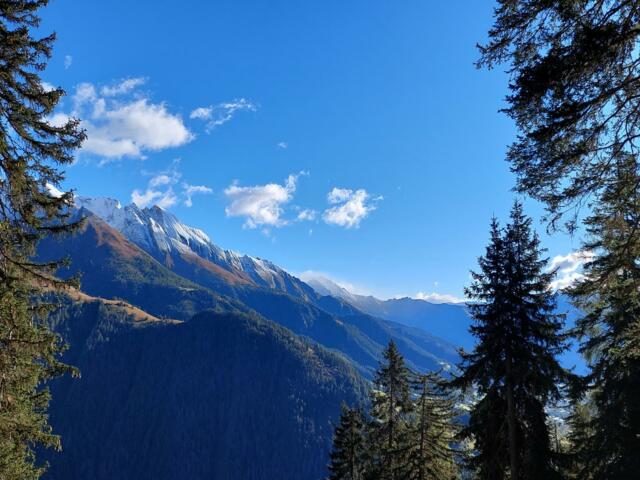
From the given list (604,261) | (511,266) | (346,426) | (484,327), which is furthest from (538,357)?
(346,426)

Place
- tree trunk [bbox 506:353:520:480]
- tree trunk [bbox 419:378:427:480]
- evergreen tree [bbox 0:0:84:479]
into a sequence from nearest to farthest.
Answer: evergreen tree [bbox 0:0:84:479], tree trunk [bbox 506:353:520:480], tree trunk [bbox 419:378:427:480]

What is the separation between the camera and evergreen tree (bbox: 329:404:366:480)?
1041 inches

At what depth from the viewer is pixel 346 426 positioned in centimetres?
2677

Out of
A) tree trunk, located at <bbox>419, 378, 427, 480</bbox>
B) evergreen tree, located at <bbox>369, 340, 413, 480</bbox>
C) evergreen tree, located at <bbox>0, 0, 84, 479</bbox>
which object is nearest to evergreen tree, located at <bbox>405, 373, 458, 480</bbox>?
tree trunk, located at <bbox>419, 378, 427, 480</bbox>

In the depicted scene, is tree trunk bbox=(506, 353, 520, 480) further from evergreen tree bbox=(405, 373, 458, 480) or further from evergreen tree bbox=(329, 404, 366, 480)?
evergreen tree bbox=(329, 404, 366, 480)

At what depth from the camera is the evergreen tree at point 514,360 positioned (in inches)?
621

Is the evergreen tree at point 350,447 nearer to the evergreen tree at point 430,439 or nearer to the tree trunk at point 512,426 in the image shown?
the evergreen tree at point 430,439

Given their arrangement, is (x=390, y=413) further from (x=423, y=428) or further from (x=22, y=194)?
(x=22, y=194)

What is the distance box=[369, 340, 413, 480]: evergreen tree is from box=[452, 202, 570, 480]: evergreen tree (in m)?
6.57

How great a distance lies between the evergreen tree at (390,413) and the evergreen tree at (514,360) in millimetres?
6572

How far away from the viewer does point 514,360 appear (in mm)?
16203

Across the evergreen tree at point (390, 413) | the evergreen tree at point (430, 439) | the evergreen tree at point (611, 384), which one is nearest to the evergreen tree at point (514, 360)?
the evergreen tree at point (611, 384)

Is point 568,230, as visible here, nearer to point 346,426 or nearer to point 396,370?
point 396,370

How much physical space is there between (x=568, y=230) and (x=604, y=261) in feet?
33.2
